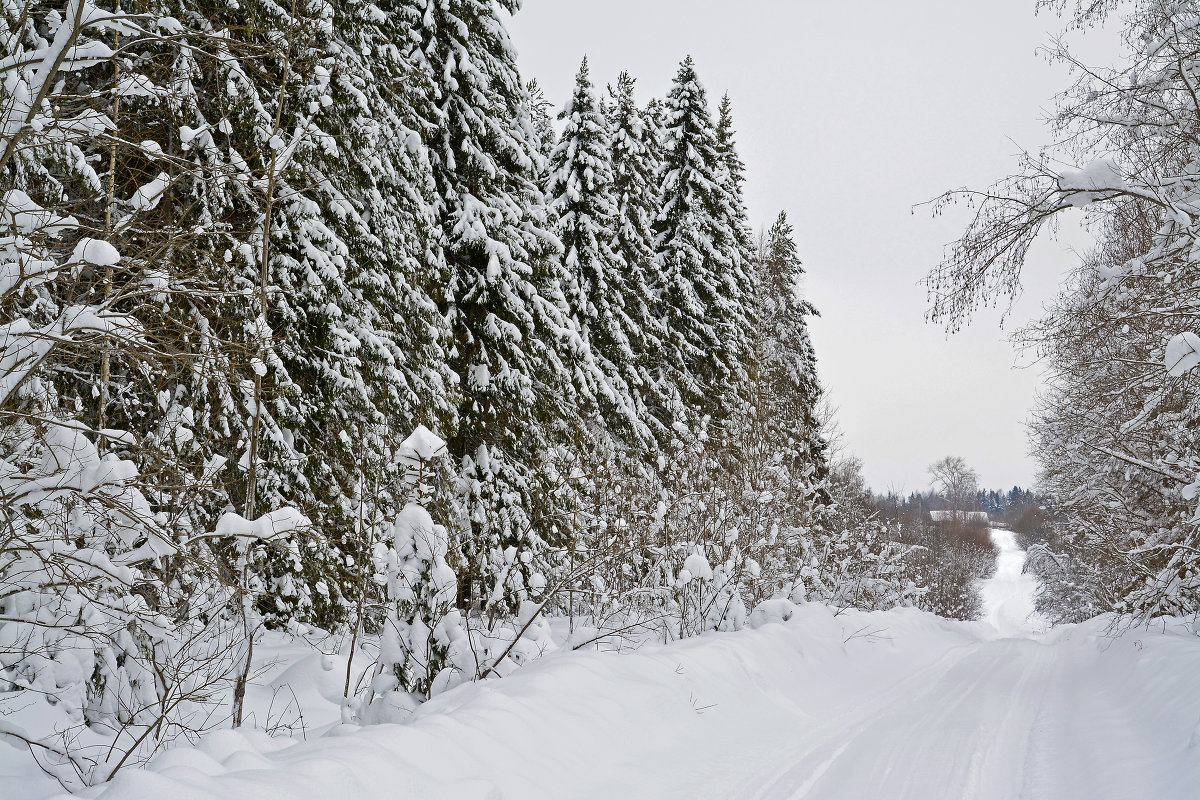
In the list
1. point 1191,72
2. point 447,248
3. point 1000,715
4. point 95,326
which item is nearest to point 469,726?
point 95,326

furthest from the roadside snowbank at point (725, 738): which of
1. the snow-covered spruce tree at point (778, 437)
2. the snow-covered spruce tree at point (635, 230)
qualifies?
the snow-covered spruce tree at point (635, 230)

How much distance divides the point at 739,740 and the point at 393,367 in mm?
6728

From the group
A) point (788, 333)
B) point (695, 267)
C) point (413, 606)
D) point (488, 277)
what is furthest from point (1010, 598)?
point (413, 606)

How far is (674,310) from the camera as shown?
66.4ft

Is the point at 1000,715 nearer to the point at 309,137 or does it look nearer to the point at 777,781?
the point at 777,781

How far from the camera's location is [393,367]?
10438mm

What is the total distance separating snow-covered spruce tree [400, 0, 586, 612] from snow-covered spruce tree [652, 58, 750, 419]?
713cm

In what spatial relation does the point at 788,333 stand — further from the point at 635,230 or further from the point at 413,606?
the point at 413,606

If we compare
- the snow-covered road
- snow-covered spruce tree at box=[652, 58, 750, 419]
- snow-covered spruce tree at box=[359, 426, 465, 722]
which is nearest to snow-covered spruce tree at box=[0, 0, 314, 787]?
the snow-covered road

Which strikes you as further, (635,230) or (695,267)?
(695,267)

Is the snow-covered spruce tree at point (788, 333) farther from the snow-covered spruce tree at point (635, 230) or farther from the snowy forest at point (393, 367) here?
the snow-covered spruce tree at point (635, 230)

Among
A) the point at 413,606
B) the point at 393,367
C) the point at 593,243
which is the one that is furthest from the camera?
the point at 593,243

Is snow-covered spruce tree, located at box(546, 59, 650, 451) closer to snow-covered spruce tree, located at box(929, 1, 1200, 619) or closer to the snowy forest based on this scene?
the snowy forest

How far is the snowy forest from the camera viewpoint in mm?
3990
